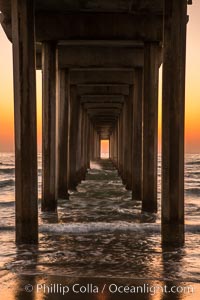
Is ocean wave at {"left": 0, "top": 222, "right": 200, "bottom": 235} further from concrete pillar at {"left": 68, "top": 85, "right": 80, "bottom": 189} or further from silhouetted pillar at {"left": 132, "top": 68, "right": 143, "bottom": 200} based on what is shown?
concrete pillar at {"left": 68, "top": 85, "right": 80, "bottom": 189}

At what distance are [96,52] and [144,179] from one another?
4308 millimetres

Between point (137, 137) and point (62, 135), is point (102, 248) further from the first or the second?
point (62, 135)

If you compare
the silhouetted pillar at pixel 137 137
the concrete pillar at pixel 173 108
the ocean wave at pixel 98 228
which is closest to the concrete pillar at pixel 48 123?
the ocean wave at pixel 98 228

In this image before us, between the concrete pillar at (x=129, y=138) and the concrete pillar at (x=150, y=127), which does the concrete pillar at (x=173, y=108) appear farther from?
the concrete pillar at (x=129, y=138)

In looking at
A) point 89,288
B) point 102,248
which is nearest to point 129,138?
point 102,248

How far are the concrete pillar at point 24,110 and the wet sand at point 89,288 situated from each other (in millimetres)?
1511

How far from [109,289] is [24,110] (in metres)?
2.86

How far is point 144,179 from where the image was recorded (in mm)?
11031

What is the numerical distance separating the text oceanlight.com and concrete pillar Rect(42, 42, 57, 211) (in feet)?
19.3

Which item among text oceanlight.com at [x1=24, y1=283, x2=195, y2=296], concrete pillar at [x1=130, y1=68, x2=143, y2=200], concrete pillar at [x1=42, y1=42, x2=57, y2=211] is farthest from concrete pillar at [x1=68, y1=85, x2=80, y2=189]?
text oceanlight.com at [x1=24, y1=283, x2=195, y2=296]

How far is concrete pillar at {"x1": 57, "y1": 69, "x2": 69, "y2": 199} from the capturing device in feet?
45.5

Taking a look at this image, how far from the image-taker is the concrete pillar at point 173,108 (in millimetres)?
7043

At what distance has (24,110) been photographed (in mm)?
7195

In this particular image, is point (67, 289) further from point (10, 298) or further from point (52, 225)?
point (52, 225)
